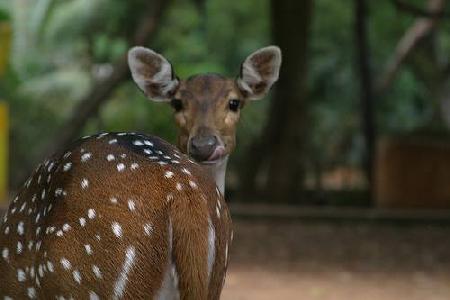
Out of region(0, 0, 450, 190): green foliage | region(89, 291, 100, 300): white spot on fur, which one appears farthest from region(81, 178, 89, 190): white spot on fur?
region(0, 0, 450, 190): green foliage

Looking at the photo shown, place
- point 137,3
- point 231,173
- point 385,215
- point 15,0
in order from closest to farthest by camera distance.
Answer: point 385,215 < point 231,173 < point 137,3 < point 15,0

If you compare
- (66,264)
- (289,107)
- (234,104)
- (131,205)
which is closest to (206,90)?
(234,104)

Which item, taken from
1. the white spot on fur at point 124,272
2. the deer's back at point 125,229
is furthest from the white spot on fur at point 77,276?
the white spot on fur at point 124,272

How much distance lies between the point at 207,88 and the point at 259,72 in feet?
0.96

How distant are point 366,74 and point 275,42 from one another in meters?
1.65

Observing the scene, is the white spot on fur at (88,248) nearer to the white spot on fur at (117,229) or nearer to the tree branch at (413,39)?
the white spot on fur at (117,229)

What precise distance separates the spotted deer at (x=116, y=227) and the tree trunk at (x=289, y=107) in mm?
9996

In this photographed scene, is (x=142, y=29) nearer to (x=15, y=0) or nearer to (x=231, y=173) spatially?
(x=231, y=173)

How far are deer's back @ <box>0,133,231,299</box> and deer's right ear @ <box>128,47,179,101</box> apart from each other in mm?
1354

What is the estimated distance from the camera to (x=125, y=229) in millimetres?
3000

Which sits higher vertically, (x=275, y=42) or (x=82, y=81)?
(x=275, y=42)

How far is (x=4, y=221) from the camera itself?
3650 mm

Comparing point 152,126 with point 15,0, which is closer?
point 152,126

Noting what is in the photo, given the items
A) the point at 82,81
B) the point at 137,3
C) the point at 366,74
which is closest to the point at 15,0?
the point at 82,81
